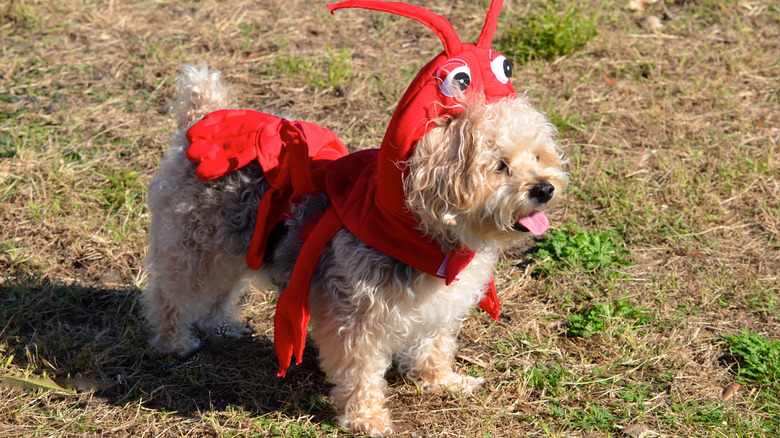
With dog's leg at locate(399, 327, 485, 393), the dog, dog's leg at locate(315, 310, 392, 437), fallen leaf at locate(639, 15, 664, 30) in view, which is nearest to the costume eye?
the dog

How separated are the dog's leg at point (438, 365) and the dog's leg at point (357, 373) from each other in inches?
10.7

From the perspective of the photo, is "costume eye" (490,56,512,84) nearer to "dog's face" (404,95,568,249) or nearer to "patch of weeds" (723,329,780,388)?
"dog's face" (404,95,568,249)

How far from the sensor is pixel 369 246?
10.2 feet

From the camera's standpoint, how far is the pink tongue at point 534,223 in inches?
113

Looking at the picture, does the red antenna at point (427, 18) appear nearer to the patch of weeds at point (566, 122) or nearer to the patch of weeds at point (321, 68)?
the patch of weeds at point (566, 122)

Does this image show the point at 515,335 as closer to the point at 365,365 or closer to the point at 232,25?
the point at 365,365

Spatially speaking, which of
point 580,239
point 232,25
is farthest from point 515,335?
point 232,25

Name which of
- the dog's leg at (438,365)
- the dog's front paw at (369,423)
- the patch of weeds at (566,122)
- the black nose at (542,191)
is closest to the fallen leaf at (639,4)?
the patch of weeds at (566,122)

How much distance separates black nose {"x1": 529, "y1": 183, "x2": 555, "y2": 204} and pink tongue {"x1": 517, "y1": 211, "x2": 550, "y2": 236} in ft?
0.38

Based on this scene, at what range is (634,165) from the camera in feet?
17.7

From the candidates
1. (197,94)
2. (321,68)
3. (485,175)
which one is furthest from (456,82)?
(321,68)

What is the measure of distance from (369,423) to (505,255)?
5.87 ft

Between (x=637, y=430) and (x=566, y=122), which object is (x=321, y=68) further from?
(x=637, y=430)

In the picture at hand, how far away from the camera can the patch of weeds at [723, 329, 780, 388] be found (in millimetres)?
3680
